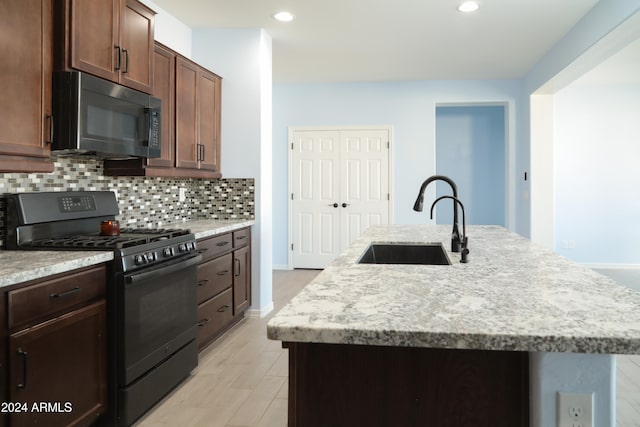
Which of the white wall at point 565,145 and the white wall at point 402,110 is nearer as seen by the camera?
the white wall at point 565,145

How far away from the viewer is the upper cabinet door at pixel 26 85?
6.39 feet

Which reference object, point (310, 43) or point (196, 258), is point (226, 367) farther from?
point (310, 43)

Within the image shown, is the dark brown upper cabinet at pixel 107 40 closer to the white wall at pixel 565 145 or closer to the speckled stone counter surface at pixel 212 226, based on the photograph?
the speckled stone counter surface at pixel 212 226

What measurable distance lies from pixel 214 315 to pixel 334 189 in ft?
11.7

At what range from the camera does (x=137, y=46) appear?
9.23ft

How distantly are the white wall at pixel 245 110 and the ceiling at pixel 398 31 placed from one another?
0.15 m

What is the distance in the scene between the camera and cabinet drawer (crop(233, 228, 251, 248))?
386cm

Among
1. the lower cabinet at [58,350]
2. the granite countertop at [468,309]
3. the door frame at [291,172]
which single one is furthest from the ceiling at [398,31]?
the granite countertop at [468,309]

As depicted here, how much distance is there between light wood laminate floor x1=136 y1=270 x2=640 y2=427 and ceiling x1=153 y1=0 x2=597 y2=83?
256cm

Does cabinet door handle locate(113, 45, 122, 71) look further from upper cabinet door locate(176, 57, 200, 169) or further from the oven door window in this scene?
the oven door window

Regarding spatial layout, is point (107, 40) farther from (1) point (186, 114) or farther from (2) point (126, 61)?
(1) point (186, 114)

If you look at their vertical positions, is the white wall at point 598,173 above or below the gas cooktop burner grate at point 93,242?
above

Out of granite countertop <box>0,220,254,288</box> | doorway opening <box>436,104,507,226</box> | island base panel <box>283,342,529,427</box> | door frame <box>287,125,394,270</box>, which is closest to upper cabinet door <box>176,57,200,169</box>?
granite countertop <box>0,220,254,288</box>

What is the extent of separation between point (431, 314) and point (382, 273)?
0.51 meters
